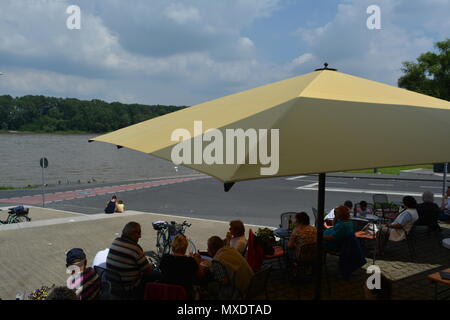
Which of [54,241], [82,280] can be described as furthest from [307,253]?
[54,241]

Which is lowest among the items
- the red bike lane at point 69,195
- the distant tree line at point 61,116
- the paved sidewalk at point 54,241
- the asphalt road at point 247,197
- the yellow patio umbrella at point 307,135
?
the red bike lane at point 69,195

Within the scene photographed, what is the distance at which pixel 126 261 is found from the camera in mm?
4156

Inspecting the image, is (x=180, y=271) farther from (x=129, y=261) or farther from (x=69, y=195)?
(x=69, y=195)

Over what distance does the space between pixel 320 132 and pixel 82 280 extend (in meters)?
2.88

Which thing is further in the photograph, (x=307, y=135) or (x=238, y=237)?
(x=238, y=237)

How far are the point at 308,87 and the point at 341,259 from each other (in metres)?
3.06

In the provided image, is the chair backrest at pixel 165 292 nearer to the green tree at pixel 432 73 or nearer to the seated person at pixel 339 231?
the seated person at pixel 339 231

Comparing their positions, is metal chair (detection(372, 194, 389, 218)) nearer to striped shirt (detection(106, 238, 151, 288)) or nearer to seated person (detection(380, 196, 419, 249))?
seated person (detection(380, 196, 419, 249))

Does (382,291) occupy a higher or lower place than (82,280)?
higher

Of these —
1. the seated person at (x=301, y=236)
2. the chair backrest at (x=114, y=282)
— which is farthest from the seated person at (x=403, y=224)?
the chair backrest at (x=114, y=282)

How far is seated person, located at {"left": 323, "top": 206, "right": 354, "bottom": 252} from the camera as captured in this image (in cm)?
538

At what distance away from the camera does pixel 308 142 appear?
8.65 ft

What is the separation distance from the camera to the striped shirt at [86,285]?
12.5ft

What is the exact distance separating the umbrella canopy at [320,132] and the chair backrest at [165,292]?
4.25 ft
